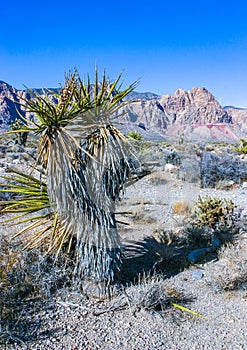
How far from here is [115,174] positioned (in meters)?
3.74

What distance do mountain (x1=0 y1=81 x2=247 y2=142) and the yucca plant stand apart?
0.29m

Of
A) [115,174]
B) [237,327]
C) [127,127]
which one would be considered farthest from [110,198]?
[237,327]

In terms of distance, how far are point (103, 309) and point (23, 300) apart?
946 mm

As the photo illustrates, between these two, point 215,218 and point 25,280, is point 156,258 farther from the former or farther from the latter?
point 25,280

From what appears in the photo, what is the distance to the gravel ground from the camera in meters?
3.24

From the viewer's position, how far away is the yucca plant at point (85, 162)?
3.42m

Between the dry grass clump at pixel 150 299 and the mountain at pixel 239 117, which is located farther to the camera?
the mountain at pixel 239 117

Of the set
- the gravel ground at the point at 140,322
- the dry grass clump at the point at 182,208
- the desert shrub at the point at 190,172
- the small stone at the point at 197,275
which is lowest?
the gravel ground at the point at 140,322

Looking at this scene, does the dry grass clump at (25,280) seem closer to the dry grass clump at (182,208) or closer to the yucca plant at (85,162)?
the yucca plant at (85,162)

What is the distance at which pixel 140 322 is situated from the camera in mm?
3562

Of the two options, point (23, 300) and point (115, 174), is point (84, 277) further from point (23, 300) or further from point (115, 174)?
point (115, 174)

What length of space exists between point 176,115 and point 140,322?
41752 mm

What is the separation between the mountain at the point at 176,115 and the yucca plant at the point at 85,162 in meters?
0.29

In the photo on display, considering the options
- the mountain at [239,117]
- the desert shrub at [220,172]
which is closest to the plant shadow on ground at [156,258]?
the desert shrub at [220,172]
